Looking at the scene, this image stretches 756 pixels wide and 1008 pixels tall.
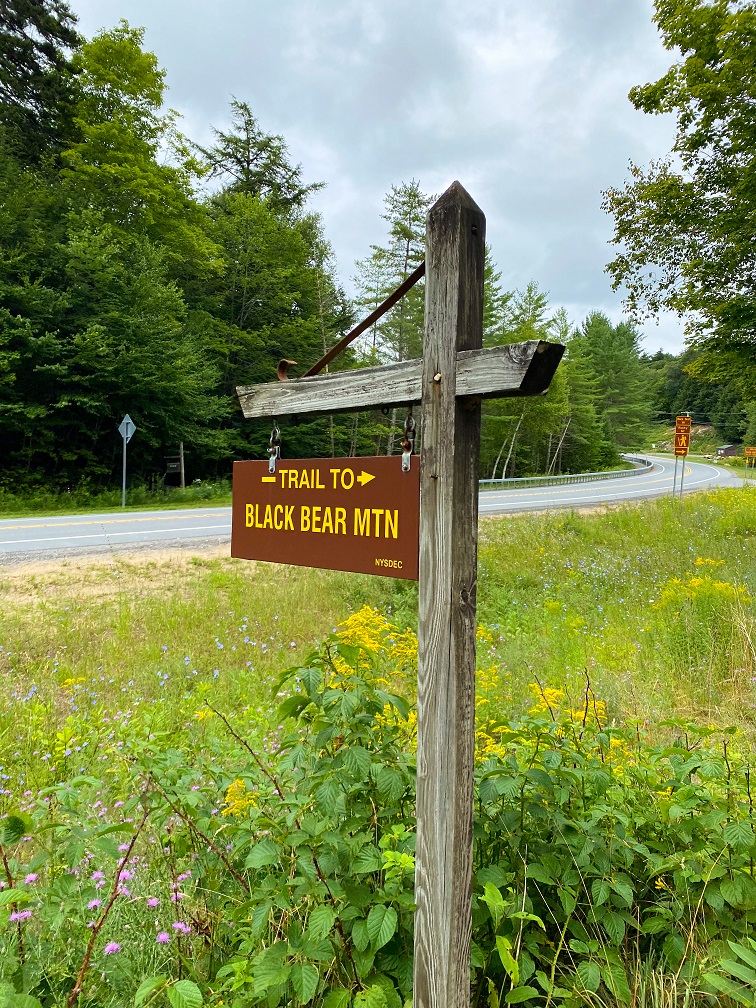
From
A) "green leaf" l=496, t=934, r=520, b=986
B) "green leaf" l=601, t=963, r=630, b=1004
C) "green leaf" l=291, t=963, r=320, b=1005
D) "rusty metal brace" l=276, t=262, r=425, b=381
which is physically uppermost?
"rusty metal brace" l=276, t=262, r=425, b=381

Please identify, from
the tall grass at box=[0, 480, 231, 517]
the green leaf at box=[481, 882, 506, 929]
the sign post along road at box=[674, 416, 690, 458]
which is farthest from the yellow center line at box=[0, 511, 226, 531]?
the sign post along road at box=[674, 416, 690, 458]

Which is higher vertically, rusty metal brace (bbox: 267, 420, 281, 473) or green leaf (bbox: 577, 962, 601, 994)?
rusty metal brace (bbox: 267, 420, 281, 473)

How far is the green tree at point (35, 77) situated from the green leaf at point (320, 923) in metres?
23.7

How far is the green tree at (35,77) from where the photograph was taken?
711 inches

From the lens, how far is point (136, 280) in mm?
17125

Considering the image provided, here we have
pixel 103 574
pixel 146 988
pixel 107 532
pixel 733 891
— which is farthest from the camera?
pixel 107 532

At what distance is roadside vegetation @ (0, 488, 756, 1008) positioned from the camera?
4.88 feet

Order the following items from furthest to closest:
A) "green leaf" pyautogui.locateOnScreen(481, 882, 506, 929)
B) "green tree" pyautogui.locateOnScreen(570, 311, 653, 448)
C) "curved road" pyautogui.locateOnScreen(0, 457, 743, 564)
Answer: "green tree" pyautogui.locateOnScreen(570, 311, 653, 448), "curved road" pyautogui.locateOnScreen(0, 457, 743, 564), "green leaf" pyautogui.locateOnScreen(481, 882, 506, 929)

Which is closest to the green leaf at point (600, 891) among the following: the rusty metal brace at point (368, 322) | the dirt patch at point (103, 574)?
the rusty metal brace at point (368, 322)

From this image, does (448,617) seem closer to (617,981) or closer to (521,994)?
(521,994)

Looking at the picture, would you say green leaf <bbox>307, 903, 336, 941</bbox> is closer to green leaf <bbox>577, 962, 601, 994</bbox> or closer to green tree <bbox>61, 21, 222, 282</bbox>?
green leaf <bbox>577, 962, 601, 994</bbox>

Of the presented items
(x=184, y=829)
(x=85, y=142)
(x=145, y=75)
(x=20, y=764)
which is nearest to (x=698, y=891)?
(x=184, y=829)

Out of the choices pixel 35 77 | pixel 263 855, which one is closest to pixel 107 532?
pixel 263 855

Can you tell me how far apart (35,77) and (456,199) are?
2494 centimetres
